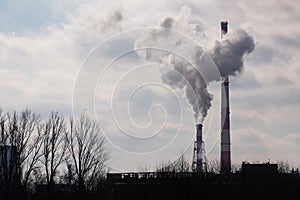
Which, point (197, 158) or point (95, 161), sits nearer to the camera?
point (95, 161)

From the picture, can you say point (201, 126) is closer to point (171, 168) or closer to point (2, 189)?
point (171, 168)

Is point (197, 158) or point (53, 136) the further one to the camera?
point (197, 158)

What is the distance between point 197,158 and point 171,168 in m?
13.4

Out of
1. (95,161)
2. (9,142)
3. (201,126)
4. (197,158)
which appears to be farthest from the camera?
(197,158)

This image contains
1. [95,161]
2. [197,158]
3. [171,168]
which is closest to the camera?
[95,161]

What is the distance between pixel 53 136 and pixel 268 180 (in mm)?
21307

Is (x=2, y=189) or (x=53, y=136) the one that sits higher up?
(x=53, y=136)

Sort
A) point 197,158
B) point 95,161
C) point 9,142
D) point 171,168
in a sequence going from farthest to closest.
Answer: point 197,158
point 171,168
point 95,161
point 9,142

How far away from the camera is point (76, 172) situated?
5878 cm

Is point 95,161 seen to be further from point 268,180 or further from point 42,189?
point 268,180

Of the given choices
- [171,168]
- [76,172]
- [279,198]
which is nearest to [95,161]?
[76,172]

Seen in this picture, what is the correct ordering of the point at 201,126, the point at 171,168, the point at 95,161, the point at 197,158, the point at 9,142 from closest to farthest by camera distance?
the point at 9,142 → the point at 95,161 → the point at 171,168 → the point at 201,126 → the point at 197,158

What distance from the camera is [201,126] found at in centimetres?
7762

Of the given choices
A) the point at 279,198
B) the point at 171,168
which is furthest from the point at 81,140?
the point at 279,198
